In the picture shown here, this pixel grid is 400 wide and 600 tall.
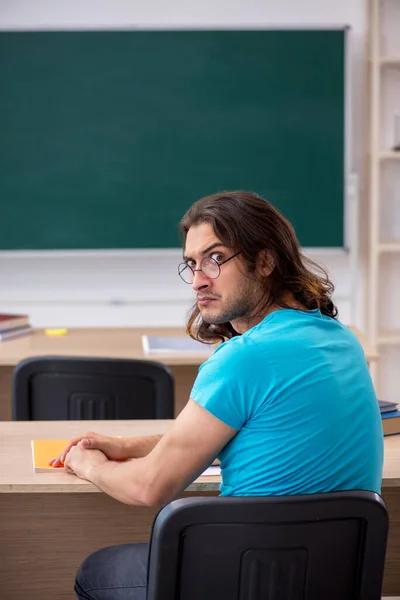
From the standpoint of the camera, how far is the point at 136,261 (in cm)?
505

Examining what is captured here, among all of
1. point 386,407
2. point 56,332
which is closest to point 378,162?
point 56,332

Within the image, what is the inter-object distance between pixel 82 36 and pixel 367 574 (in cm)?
388

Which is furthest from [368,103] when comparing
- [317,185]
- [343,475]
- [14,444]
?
[343,475]

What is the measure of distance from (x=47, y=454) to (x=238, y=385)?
689 mm

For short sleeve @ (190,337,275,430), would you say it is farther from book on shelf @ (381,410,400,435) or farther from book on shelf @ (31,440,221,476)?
book on shelf @ (381,410,400,435)

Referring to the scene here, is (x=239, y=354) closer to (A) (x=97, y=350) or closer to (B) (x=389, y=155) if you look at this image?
(A) (x=97, y=350)

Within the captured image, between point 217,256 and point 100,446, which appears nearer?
point 217,256

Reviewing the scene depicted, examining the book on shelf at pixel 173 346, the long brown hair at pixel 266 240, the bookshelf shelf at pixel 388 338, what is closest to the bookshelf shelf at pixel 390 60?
the bookshelf shelf at pixel 388 338

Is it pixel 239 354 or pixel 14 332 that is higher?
pixel 239 354

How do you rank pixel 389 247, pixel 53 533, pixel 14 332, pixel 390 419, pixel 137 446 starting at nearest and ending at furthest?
1. pixel 137 446
2. pixel 390 419
3. pixel 53 533
4. pixel 14 332
5. pixel 389 247

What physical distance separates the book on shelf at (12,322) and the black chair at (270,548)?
2.52 meters

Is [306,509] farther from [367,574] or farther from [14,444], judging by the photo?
[14,444]

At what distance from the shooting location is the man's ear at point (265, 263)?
1.82 m

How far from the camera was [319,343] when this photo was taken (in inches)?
65.1
